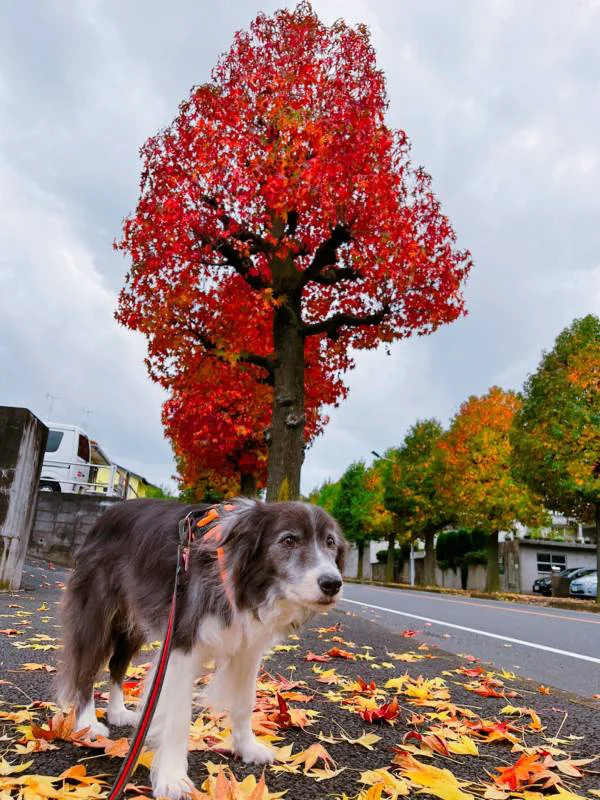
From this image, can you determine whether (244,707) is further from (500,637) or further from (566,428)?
(566,428)

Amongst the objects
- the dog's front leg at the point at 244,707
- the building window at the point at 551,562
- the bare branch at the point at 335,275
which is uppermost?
the bare branch at the point at 335,275

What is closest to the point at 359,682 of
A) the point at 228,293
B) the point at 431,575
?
the point at 228,293

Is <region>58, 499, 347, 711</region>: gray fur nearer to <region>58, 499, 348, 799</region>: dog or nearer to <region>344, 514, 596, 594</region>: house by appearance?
<region>58, 499, 348, 799</region>: dog

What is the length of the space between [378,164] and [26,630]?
Result: 7283mm

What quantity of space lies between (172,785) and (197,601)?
630 mm

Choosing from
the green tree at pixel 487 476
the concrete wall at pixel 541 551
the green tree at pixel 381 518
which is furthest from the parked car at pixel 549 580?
the green tree at pixel 381 518

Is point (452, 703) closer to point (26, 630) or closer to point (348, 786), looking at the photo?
point (348, 786)

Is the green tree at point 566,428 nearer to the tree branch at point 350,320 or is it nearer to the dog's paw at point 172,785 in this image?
the tree branch at point 350,320

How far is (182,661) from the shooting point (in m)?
2.28

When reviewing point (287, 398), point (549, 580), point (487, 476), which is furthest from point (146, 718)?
point (549, 580)

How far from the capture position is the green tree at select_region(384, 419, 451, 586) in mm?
36438

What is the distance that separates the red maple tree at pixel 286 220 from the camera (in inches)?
329

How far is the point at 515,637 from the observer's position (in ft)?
28.6

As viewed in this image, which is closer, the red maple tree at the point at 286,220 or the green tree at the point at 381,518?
the red maple tree at the point at 286,220
